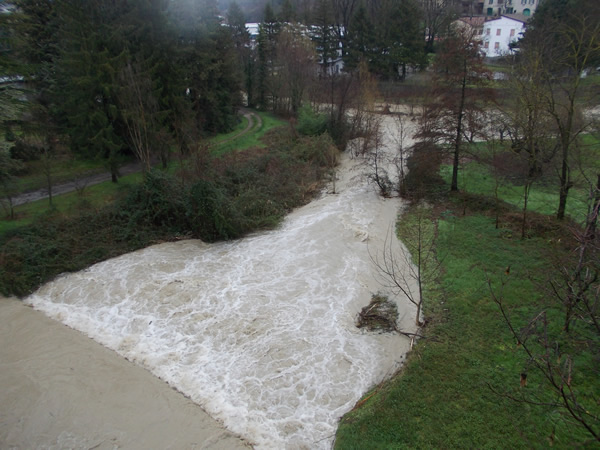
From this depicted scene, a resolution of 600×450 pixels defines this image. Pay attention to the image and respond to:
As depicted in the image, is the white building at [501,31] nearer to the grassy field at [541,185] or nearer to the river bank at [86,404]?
the grassy field at [541,185]

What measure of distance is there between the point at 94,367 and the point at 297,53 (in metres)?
33.6

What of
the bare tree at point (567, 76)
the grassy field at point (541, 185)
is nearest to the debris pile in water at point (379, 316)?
the bare tree at point (567, 76)

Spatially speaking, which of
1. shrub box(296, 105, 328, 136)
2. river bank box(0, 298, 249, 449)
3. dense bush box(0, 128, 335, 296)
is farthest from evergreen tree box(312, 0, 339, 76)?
river bank box(0, 298, 249, 449)

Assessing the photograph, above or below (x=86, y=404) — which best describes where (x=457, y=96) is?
above

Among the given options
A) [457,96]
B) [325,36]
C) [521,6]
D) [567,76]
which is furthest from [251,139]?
[521,6]

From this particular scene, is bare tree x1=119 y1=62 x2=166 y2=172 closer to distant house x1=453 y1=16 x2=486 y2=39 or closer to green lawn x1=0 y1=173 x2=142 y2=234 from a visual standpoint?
green lawn x1=0 y1=173 x2=142 y2=234

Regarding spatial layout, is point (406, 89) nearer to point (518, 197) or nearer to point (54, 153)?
point (518, 197)

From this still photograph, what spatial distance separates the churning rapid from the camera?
9758mm

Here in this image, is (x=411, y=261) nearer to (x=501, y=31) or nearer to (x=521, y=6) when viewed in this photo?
(x=501, y=31)

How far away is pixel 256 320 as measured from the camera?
12.5m

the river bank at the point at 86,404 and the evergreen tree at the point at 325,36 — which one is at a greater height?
the evergreen tree at the point at 325,36

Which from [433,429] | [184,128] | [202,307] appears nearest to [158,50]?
[184,128]

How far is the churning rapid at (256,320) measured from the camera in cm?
976

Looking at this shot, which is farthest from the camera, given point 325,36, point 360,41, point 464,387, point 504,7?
point 504,7
